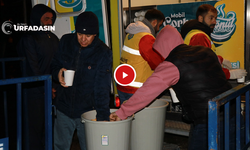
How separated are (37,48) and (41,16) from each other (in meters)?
0.46

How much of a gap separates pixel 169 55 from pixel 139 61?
4.39ft

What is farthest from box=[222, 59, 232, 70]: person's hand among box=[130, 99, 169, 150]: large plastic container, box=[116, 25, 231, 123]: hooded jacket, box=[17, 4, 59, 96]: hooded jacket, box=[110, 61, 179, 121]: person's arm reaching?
box=[17, 4, 59, 96]: hooded jacket

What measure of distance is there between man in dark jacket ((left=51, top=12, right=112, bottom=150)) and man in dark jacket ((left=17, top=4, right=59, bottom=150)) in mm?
566

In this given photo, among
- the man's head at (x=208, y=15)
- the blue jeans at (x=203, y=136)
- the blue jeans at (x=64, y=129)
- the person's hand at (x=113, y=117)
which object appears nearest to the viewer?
the blue jeans at (x=203, y=136)

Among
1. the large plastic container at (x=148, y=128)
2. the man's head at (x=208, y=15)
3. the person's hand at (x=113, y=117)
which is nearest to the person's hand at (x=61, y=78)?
the person's hand at (x=113, y=117)

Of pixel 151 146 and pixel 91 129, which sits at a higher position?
pixel 91 129

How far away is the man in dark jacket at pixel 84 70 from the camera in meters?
2.73

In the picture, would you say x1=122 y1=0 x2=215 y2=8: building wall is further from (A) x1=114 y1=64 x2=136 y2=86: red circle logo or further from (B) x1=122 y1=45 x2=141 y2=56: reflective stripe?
(A) x1=114 y1=64 x2=136 y2=86: red circle logo

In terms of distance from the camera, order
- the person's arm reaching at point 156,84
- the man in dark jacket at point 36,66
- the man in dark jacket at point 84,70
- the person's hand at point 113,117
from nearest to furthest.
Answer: the person's arm reaching at point 156,84 < the person's hand at point 113,117 < the man in dark jacket at point 84,70 < the man in dark jacket at point 36,66

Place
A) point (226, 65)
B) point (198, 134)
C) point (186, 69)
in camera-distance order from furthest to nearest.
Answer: point (226, 65)
point (198, 134)
point (186, 69)

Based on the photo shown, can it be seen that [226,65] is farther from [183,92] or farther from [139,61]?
[183,92]

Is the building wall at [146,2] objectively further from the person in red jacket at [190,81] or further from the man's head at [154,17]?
the person in red jacket at [190,81]

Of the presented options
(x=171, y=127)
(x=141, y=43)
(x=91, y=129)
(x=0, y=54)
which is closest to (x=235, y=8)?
(x=141, y=43)

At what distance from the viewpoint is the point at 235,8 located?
4070 millimetres
